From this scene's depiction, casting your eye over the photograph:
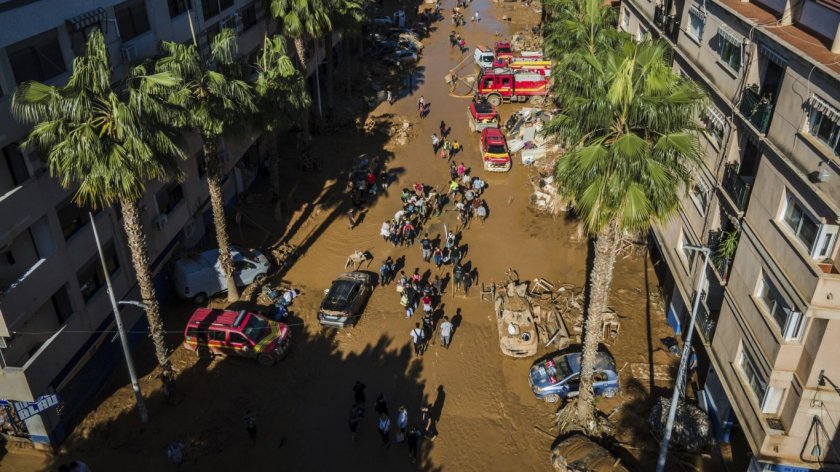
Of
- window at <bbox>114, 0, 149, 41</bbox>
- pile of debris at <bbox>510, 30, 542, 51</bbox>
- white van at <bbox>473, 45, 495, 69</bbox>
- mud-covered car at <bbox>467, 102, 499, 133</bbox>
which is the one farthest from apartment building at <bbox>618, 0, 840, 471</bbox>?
pile of debris at <bbox>510, 30, 542, 51</bbox>

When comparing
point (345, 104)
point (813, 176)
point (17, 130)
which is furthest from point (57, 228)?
point (345, 104)

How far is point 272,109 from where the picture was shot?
27.4 m

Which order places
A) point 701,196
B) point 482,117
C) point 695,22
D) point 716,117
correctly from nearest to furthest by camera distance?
point 716,117, point 701,196, point 695,22, point 482,117

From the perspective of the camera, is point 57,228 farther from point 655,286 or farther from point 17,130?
point 655,286

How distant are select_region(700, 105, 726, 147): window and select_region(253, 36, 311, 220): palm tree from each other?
17541mm

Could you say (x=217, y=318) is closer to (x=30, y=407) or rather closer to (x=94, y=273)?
(x=94, y=273)

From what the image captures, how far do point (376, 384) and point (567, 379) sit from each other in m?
7.39

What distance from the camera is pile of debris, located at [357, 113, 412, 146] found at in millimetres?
45322

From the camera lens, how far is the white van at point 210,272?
89.1 ft

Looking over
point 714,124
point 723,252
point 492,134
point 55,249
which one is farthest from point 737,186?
point 492,134

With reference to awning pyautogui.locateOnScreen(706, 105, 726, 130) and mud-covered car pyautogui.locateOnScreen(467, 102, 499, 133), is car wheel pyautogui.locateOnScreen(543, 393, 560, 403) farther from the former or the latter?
mud-covered car pyautogui.locateOnScreen(467, 102, 499, 133)

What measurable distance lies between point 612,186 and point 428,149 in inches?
Answer: 1132

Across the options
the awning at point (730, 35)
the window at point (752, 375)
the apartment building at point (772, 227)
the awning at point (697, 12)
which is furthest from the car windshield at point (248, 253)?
the awning at point (697, 12)

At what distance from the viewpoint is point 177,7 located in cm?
2809
